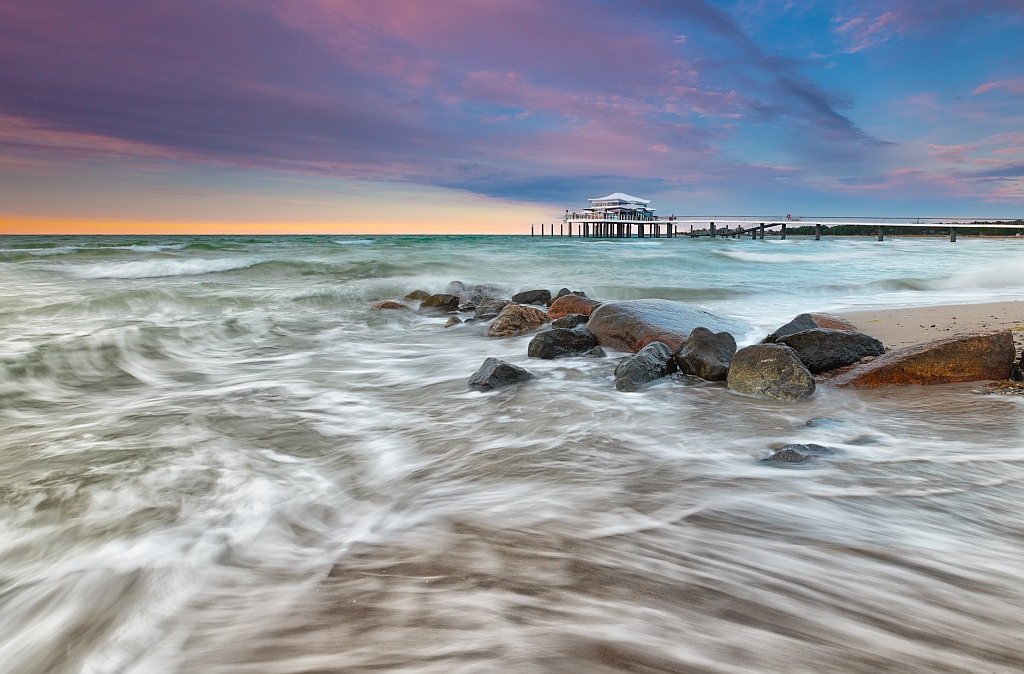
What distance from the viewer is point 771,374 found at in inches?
167

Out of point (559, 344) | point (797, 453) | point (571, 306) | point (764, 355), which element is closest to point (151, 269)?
point (571, 306)

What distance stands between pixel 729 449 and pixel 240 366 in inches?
217

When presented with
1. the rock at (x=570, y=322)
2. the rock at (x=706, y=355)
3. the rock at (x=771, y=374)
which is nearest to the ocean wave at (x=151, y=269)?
the rock at (x=570, y=322)

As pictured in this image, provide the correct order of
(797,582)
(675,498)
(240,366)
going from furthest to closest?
(240,366)
(675,498)
(797,582)

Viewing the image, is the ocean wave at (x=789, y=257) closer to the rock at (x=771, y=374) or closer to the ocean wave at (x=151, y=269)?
the ocean wave at (x=151, y=269)

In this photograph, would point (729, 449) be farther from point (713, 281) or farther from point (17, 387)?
point (713, 281)

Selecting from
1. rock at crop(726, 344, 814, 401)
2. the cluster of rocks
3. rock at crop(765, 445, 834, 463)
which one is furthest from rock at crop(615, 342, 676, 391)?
rock at crop(765, 445, 834, 463)

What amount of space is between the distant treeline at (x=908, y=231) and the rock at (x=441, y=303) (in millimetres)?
52283

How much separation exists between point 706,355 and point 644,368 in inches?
21.7

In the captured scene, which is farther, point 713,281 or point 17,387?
point 713,281

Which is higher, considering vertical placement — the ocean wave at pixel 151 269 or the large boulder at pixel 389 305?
the ocean wave at pixel 151 269

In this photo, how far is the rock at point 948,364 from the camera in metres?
4.05

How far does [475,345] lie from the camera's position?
732 centimetres

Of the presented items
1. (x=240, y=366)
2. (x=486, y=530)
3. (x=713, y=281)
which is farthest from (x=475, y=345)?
(x=713, y=281)
